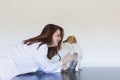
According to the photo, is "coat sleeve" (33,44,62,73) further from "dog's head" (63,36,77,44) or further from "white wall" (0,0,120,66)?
"white wall" (0,0,120,66)

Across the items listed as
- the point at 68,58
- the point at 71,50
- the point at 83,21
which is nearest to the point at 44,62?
the point at 68,58

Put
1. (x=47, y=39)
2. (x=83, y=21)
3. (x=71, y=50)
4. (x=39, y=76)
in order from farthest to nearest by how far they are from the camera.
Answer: (x=83, y=21), (x=71, y=50), (x=47, y=39), (x=39, y=76)

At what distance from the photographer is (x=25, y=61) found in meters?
2.09

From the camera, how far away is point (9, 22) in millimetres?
2678

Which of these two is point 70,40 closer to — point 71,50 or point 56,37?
point 71,50

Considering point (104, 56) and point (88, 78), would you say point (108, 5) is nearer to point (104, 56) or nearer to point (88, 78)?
point (104, 56)

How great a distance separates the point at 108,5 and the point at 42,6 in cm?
67

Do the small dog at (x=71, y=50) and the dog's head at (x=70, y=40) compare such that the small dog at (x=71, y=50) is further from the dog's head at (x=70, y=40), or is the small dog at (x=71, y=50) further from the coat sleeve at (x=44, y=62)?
the coat sleeve at (x=44, y=62)

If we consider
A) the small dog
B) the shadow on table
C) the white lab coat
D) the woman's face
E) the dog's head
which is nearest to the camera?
the shadow on table

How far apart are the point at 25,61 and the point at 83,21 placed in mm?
835

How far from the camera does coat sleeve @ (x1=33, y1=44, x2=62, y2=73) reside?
204cm

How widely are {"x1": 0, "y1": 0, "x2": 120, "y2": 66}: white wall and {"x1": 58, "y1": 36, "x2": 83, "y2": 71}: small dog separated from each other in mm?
175

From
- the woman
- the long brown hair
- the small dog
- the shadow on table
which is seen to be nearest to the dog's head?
the small dog

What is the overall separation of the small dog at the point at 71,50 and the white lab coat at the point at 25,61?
183 millimetres
